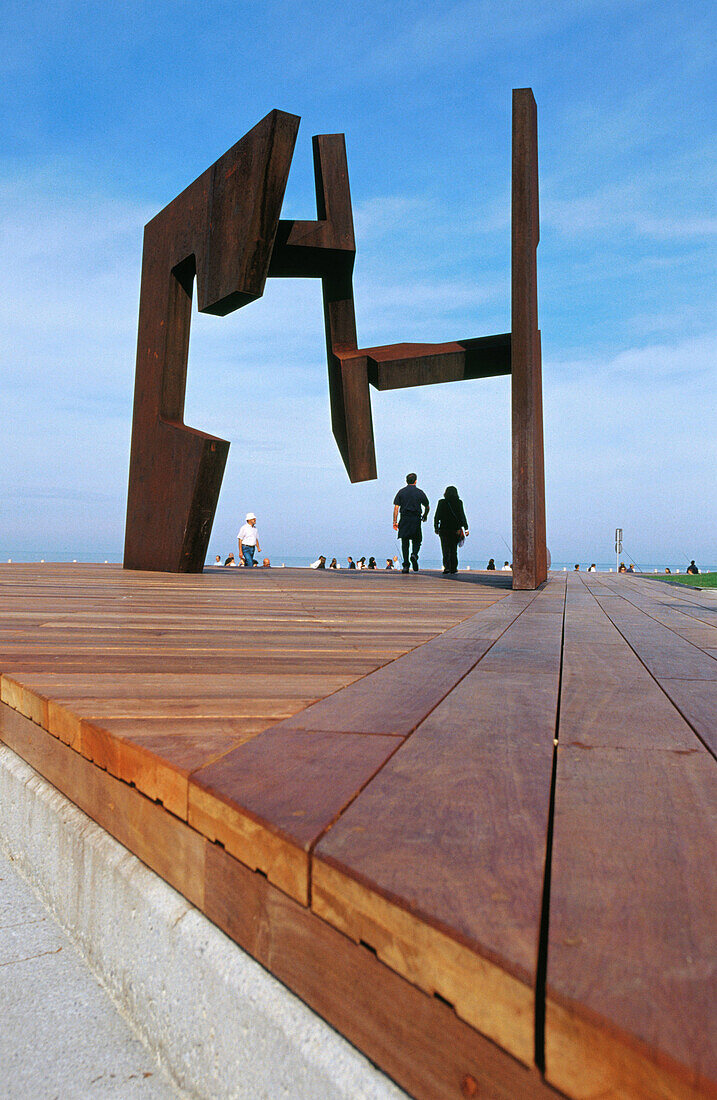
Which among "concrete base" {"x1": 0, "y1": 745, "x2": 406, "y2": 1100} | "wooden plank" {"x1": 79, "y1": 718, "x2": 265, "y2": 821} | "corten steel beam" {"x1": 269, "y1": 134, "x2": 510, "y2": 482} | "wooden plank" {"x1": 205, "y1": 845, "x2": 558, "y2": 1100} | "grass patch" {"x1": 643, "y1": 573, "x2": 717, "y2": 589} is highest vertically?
"corten steel beam" {"x1": 269, "y1": 134, "x2": 510, "y2": 482}

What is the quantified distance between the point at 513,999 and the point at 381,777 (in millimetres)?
493

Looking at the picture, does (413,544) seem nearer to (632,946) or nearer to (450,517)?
(450,517)

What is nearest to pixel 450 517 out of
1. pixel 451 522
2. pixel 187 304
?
pixel 451 522

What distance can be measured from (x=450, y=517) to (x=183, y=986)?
9.67m

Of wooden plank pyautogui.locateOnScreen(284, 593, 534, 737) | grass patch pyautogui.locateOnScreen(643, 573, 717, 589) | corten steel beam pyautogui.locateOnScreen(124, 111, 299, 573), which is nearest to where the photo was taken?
wooden plank pyautogui.locateOnScreen(284, 593, 534, 737)

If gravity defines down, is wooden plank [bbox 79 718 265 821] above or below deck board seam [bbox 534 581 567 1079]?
above

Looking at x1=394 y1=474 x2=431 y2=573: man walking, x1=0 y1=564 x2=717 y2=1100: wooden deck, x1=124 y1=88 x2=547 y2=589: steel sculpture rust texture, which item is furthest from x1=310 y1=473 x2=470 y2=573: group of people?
Result: x1=0 y1=564 x2=717 y2=1100: wooden deck

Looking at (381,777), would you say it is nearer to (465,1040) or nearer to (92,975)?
(465,1040)

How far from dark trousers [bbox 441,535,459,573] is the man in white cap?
4.67 m

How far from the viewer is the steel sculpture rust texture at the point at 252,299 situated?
21.4 ft

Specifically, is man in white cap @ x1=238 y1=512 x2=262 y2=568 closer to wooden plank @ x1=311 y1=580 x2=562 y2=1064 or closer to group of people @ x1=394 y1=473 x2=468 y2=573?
group of people @ x1=394 y1=473 x2=468 y2=573

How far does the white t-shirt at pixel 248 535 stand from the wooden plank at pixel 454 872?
13.2 metres

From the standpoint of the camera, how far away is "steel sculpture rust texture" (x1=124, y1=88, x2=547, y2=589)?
6.53 metres

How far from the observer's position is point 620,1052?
1.87 ft
